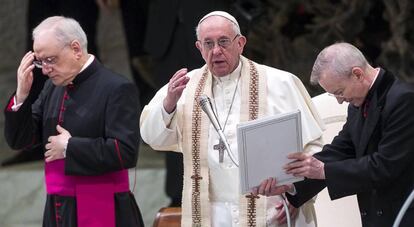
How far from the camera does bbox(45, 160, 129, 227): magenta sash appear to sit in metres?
6.97

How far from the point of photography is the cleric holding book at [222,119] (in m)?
6.78

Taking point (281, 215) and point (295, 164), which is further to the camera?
point (281, 215)

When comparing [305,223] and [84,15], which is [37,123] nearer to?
[305,223]

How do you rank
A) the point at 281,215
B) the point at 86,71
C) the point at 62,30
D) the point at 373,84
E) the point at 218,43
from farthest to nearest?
the point at 86,71 < the point at 62,30 < the point at 281,215 < the point at 218,43 < the point at 373,84

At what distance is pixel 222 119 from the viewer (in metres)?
6.88

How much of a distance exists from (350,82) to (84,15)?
5118 mm

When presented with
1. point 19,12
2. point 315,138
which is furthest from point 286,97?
point 19,12

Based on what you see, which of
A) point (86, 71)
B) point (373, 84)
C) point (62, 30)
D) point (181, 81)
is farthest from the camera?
point (86, 71)

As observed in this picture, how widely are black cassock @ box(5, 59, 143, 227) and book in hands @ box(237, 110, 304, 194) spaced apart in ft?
2.57

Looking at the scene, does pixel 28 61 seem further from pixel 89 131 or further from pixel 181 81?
pixel 181 81

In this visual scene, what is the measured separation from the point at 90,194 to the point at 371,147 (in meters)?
1.38

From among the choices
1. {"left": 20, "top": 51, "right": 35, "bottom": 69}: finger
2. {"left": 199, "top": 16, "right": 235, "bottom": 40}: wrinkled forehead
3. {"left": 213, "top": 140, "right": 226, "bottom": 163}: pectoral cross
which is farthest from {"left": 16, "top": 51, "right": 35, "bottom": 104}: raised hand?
{"left": 213, "top": 140, "right": 226, "bottom": 163}: pectoral cross

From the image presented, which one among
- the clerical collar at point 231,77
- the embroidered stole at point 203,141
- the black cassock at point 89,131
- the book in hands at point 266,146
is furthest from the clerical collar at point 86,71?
the book in hands at point 266,146

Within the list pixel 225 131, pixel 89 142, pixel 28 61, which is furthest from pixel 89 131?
pixel 225 131
